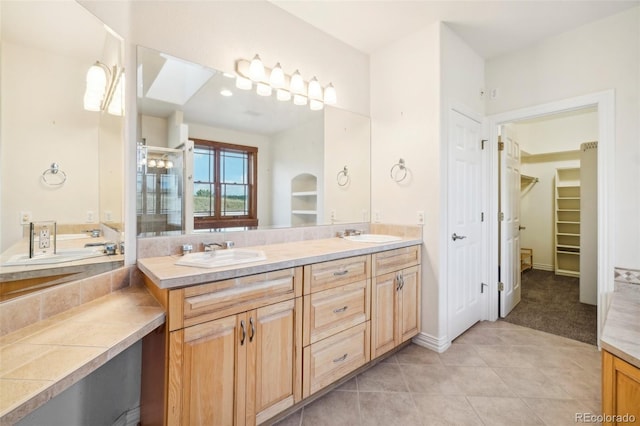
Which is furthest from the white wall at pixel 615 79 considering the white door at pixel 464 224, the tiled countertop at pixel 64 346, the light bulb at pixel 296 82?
the tiled countertop at pixel 64 346

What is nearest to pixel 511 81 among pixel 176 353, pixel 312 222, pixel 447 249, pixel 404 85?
pixel 404 85

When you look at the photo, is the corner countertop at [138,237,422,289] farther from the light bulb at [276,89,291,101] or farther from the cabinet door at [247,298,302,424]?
the light bulb at [276,89,291,101]

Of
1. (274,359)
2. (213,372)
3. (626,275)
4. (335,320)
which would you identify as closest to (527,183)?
(626,275)

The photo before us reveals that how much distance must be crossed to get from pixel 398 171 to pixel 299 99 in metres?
1.08

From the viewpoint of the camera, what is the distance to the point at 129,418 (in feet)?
4.74

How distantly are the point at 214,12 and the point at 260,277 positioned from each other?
1.70m

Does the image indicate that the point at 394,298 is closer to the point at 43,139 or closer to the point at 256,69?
the point at 256,69

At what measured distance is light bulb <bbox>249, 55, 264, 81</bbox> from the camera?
1.95m

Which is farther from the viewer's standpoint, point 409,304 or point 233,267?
point 409,304

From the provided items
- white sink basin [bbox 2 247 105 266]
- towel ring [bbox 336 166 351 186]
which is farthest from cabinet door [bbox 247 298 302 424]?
towel ring [bbox 336 166 351 186]

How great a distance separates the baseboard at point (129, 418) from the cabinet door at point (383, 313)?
1405 millimetres

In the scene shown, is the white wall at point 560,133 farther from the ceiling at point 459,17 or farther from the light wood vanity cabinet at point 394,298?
the light wood vanity cabinet at point 394,298

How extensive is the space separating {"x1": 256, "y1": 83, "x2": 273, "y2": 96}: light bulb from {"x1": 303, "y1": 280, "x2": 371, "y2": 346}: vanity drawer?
1.49 m

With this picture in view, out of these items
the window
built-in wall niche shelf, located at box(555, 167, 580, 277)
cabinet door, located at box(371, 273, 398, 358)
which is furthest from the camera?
built-in wall niche shelf, located at box(555, 167, 580, 277)
